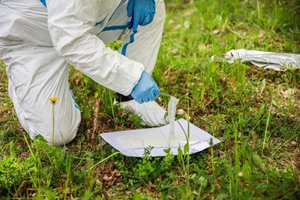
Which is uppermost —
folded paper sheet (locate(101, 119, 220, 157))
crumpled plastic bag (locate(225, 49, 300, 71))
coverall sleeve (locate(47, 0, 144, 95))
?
coverall sleeve (locate(47, 0, 144, 95))

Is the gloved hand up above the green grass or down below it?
above

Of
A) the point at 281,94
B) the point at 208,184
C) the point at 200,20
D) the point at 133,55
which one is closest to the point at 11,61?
the point at 133,55

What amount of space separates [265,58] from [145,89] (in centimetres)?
133

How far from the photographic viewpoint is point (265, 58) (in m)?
3.36

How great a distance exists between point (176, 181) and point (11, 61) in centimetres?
117

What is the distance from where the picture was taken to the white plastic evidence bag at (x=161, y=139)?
242 cm

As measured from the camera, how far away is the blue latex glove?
2.33 m

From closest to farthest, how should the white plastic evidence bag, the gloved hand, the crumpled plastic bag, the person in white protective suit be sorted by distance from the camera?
the person in white protective suit, the white plastic evidence bag, the gloved hand, the crumpled plastic bag

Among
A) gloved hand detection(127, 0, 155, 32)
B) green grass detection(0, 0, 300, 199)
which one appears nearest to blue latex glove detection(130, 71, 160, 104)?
green grass detection(0, 0, 300, 199)

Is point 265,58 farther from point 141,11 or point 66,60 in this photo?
point 66,60

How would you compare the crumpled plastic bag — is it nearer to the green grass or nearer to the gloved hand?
the green grass

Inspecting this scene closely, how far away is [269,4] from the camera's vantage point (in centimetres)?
420

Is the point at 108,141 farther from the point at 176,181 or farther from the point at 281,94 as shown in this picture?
the point at 281,94

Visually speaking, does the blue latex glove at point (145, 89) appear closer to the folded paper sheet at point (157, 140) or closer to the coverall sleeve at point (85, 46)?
the coverall sleeve at point (85, 46)
